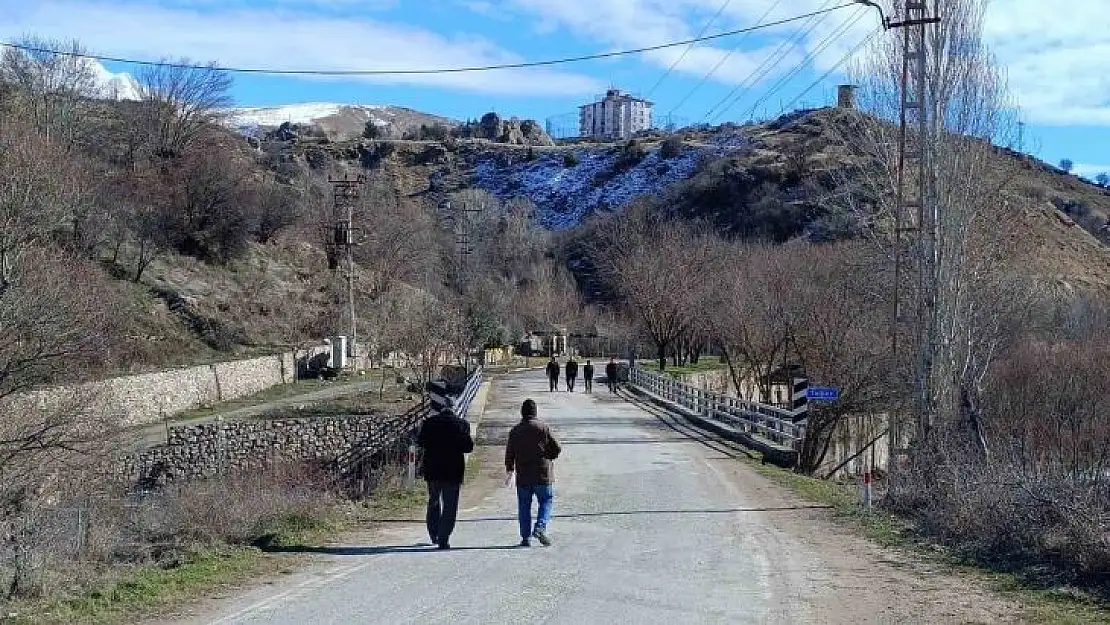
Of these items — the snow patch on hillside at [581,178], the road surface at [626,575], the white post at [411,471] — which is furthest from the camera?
the snow patch on hillside at [581,178]

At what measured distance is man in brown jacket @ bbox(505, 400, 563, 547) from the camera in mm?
13055

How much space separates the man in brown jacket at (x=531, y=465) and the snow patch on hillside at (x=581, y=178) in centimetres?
13035

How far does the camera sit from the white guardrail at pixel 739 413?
2797 cm

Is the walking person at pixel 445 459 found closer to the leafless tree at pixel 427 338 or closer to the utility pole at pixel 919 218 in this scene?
the utility pole at pixel 919 218

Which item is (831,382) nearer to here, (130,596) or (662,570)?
(662,570)

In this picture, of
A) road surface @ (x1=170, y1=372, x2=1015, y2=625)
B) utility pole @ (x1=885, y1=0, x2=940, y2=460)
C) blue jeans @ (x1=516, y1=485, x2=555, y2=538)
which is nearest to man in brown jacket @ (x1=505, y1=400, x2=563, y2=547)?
blue jeans @ (x1=516, y1=485, x2=555, y2=538)

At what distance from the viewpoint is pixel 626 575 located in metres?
11.2

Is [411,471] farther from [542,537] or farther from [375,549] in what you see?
[542,537]

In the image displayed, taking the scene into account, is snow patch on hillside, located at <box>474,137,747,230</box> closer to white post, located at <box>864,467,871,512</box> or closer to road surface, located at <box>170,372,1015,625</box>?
white post, located at <box>864,467,871,512</box>

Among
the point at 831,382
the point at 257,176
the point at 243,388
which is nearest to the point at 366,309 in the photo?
the point at 257,176

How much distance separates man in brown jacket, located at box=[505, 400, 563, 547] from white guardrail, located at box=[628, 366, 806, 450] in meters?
14.8

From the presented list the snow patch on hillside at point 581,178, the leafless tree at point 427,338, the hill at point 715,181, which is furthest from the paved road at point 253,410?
the snow patch on hillside at point 581,178

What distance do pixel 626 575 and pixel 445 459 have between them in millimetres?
2586

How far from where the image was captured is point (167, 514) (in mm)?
18703
